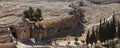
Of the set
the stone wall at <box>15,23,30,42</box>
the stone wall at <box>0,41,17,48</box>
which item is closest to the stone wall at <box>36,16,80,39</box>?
the stone wall at <box>15,23,30,42</box>

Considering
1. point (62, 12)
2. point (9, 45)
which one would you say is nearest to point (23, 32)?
point (9, 45)

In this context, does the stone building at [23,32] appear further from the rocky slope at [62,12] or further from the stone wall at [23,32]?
the rocky slope at [62,12]

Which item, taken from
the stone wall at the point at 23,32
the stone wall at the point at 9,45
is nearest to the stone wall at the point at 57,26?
the stone wall at the point at 23,32

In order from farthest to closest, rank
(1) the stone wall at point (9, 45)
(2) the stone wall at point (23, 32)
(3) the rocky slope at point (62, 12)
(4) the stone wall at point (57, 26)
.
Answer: (3) the rocky slope at point (62, 12), (4) the stone wall at point (57, 26), (2) the stone wall at point (23, 32), (1) the stone wall at point (9, 45)

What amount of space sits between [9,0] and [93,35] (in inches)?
845

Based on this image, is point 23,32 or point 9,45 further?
point 23,32

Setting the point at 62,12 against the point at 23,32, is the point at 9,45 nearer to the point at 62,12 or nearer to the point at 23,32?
the point at 23,32

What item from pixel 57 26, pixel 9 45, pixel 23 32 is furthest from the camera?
pixel 57 26

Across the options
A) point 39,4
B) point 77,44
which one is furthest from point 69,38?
point 39,4

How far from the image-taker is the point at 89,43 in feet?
225

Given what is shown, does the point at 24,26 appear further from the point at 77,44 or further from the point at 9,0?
the point at 9,0

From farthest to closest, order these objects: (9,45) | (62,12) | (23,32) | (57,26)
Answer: (62,12)
(57,26)
(23,32)
(9,45)

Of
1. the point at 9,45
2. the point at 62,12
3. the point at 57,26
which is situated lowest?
the point at 57,26

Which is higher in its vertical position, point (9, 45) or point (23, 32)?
point (23, 32)
